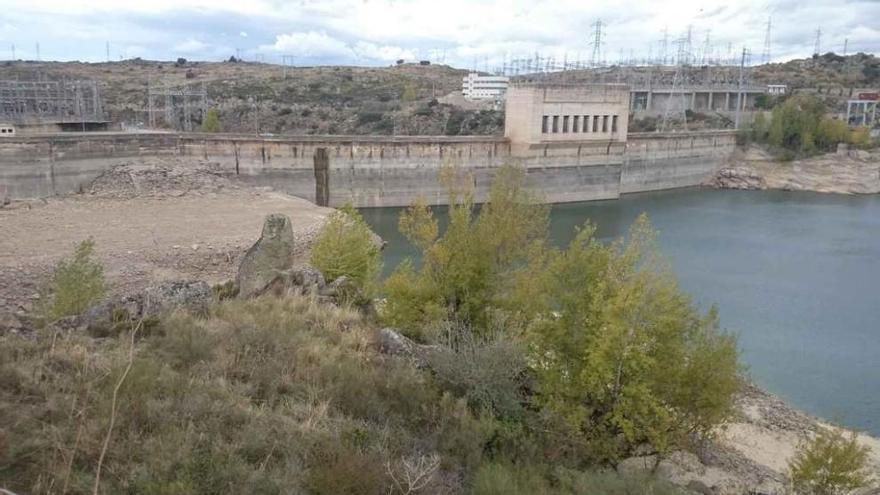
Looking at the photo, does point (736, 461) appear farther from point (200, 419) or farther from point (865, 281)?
point (865, 281)

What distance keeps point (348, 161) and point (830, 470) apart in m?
27.5

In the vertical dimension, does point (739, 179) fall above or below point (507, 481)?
below

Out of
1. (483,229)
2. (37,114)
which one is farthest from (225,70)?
(483,229)

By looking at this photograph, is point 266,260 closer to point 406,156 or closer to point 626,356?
point 626,356

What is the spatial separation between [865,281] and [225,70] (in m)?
84.2

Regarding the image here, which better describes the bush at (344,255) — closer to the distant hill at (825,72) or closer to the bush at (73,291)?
the bush at (73,291)

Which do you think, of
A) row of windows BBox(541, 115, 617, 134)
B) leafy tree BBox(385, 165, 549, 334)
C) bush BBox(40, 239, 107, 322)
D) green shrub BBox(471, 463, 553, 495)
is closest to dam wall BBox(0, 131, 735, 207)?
row of windows BBox(541, 115, 617, 134)

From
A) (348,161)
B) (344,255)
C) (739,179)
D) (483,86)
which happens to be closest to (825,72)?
(483,86)

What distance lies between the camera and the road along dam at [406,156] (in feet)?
91.8

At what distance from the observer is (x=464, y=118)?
60812 mm

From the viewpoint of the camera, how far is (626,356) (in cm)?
837

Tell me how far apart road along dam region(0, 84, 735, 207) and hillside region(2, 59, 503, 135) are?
17665mm

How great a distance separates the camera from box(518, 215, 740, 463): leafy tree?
8422mm

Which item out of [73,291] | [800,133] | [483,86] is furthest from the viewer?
[483,86]
